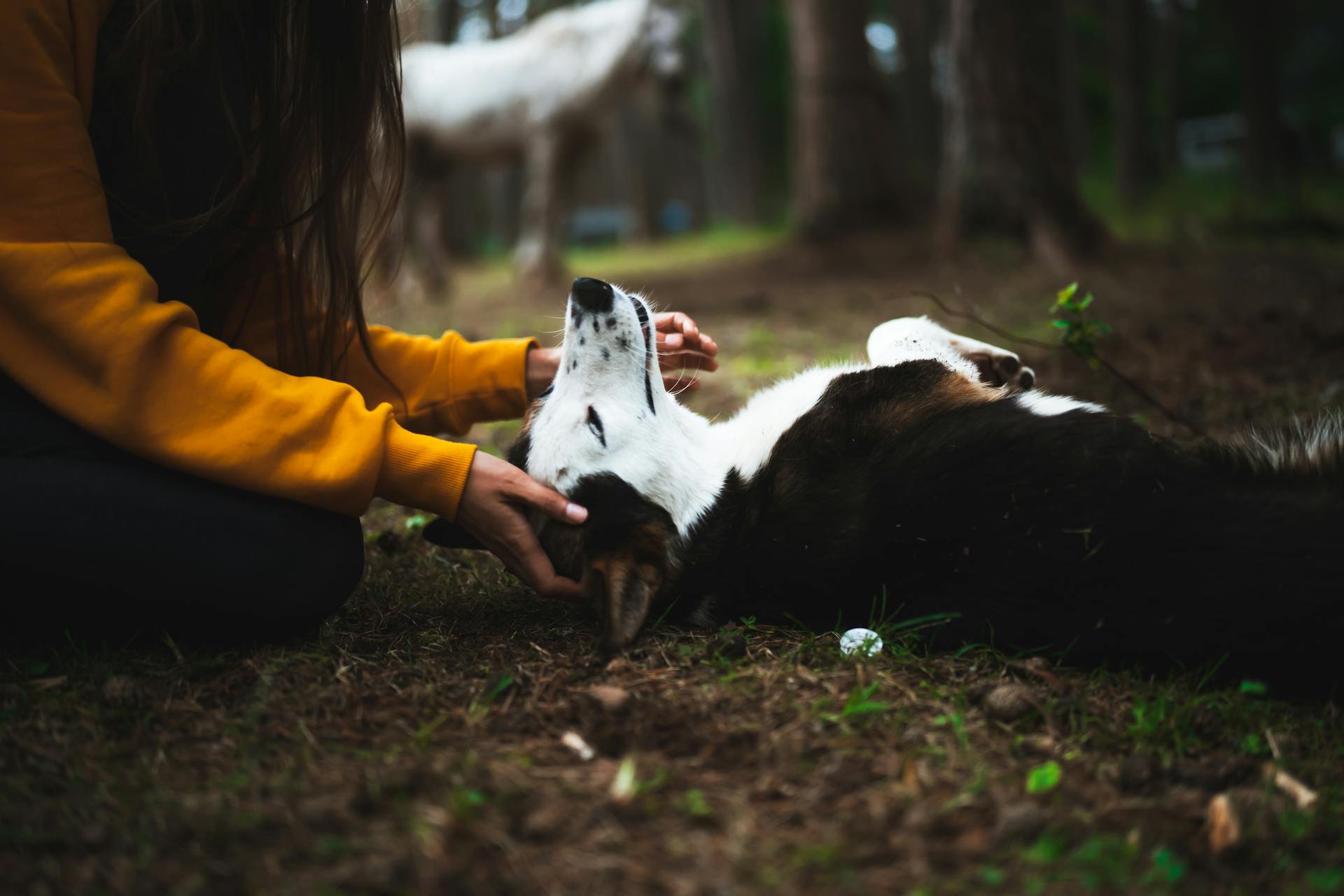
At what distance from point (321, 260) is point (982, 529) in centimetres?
203

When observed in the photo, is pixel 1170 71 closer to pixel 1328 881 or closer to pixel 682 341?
pixel 682 341

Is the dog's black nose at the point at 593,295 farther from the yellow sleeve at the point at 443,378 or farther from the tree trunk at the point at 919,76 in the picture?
the tree trunk at the point at 919,76

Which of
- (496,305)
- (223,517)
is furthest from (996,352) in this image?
(496,305)

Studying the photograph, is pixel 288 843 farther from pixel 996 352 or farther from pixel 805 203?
pixel 805 203

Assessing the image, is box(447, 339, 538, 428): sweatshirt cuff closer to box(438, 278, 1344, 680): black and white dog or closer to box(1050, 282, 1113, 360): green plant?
box(438, 278, 1344, 680): black and white dog

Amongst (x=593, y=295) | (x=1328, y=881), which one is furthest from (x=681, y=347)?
(x=1328, y=881)

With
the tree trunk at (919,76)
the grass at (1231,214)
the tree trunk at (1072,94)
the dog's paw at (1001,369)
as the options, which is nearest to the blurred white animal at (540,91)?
the grass at (1231,214)

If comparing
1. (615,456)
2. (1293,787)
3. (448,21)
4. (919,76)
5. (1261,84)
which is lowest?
(1293,787)

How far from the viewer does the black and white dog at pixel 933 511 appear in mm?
2137

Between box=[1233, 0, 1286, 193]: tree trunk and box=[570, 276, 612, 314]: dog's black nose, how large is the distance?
1079cm

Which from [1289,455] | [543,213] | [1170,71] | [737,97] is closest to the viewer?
[1289,455]

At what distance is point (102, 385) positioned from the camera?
2119mm

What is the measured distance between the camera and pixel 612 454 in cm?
251

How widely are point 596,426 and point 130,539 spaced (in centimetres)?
115
